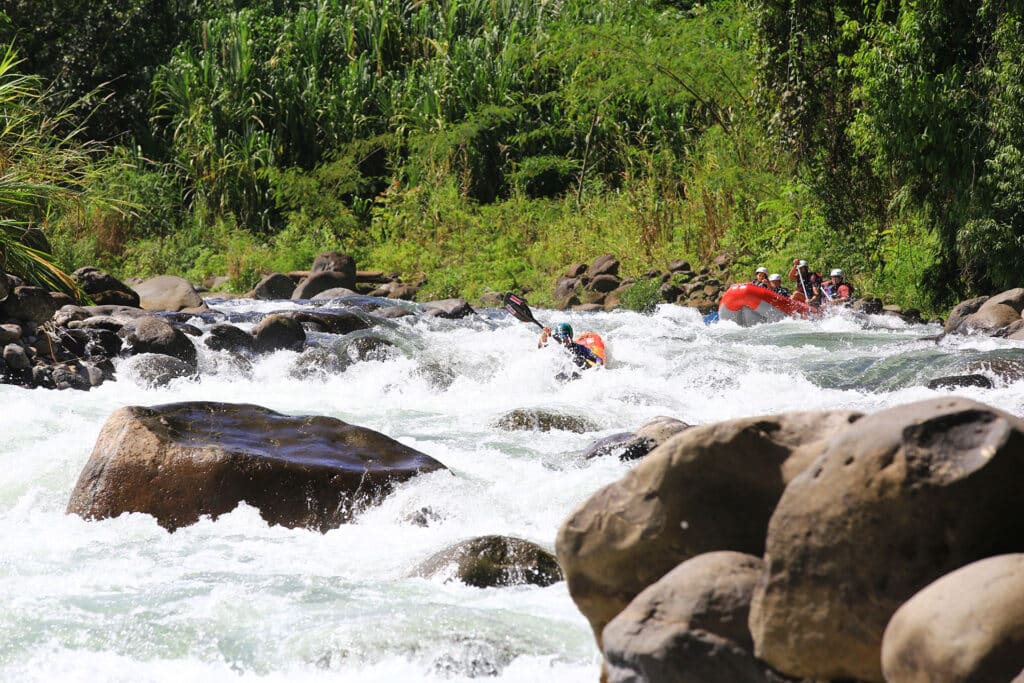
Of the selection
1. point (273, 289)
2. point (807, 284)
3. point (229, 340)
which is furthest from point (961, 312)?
point (273, 289)

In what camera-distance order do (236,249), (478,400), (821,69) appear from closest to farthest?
(478,400) < (821,69) < (236,249)

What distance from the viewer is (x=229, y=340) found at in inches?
410

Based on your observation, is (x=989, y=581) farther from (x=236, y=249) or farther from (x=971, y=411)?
(x=236, y=249)

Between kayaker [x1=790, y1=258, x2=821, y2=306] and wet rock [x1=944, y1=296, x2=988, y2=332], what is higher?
wet rock [x1=944, y1=296, x2=988, y2=332]

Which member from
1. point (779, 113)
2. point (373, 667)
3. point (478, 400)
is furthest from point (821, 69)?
point (373, 667)

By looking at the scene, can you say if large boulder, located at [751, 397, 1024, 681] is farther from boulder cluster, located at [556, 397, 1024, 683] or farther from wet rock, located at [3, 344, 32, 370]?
wet rock, located at [3, 344, 32, 370]

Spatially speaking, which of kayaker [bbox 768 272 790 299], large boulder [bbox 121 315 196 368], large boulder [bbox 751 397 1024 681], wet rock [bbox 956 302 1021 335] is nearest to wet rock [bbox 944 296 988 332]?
wet rock [bbox 956 302 1021 335]

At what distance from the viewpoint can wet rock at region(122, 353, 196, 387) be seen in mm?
9047

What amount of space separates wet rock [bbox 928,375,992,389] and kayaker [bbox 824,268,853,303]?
16.7 ft

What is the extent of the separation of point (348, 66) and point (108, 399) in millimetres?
15585

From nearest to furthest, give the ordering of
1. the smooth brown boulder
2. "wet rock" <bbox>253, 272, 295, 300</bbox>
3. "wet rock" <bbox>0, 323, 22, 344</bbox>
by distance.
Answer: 1. the smooth brown boulder
2. "wet rock" <bbox>0, 323, 22, 344</bbox>
3. "wet rock" <bbox>253, 272, 295, 300</bbox>

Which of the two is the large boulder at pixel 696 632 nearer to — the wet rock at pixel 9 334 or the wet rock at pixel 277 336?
the wet rock at pixel 9 334

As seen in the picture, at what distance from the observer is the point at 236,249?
1908 centimetres

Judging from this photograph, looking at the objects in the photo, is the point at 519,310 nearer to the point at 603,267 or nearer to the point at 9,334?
the point at 603,267
